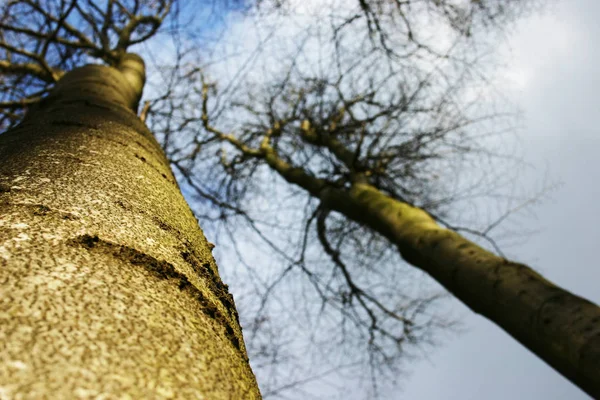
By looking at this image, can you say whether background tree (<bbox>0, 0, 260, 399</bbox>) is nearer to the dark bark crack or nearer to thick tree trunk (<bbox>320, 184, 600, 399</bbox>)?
the dark bark crack

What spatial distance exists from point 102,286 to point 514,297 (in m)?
1.79

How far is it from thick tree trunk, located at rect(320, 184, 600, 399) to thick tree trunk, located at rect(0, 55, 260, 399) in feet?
4.43

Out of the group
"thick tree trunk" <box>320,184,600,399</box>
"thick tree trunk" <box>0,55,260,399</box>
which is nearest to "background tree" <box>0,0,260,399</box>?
"thick tree trunk" <box>0,55,260,399</box>

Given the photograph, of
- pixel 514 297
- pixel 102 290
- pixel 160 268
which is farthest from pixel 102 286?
pixel 514 297

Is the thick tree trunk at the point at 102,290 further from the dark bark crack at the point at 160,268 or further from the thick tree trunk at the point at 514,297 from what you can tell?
the thick tree trunk at the point at 514,297

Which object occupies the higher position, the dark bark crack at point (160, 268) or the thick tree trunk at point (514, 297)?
the thick tree trunk at point (514, 297)

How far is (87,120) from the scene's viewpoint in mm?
1189

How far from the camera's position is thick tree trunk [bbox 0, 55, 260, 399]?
33 centimetres

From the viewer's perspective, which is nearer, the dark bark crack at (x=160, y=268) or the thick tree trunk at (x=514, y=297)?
the dark bark crack at (x=160, y=268)

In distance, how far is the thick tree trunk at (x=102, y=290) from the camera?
1.10ft

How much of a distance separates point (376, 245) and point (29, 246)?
478 centimetres

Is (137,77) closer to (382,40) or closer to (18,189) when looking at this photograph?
(382,40)

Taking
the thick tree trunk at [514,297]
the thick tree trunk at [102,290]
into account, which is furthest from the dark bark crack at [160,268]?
the thick tree trunk at [514,297]

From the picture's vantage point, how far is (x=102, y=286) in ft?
1.48
